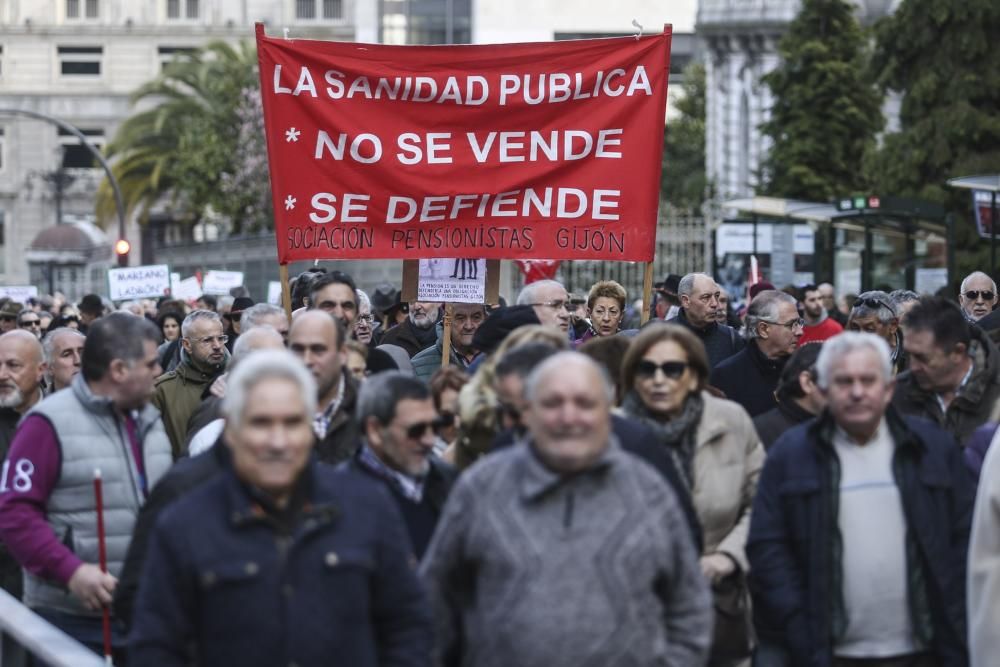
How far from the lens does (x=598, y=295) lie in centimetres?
1315

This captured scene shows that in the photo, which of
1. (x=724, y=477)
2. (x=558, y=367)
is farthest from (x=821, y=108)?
(x=558, y=367)

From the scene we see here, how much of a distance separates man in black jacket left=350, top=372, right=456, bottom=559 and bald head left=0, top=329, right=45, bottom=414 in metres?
2.96

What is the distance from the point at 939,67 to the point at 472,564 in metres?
26.4

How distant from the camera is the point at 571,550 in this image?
5148mm

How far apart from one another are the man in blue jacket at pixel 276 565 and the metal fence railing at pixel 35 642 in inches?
25.4

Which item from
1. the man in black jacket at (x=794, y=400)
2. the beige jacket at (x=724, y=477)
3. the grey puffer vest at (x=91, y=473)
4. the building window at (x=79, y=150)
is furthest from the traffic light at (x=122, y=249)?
the building window at (x=79, y=150)

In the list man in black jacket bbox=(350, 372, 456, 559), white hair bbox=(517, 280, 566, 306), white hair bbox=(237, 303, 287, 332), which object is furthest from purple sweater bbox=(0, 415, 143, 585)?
white hair bbox=(517, 280, 566, 306)

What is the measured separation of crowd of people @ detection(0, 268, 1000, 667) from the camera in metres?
5.08

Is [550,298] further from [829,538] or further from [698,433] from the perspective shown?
[829,538]

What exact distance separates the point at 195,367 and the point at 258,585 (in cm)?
575

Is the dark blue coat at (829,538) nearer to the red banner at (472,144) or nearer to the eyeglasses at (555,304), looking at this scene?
the red banner at (472,144)

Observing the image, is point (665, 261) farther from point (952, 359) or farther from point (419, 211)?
point (952, 359)

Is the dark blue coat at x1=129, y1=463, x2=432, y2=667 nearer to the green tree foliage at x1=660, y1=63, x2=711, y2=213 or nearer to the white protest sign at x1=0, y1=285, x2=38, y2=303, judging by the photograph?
the white protest sign at x1=0, y1=285, x2=38, y2=303

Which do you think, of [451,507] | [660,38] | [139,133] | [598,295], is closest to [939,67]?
[598,295]
